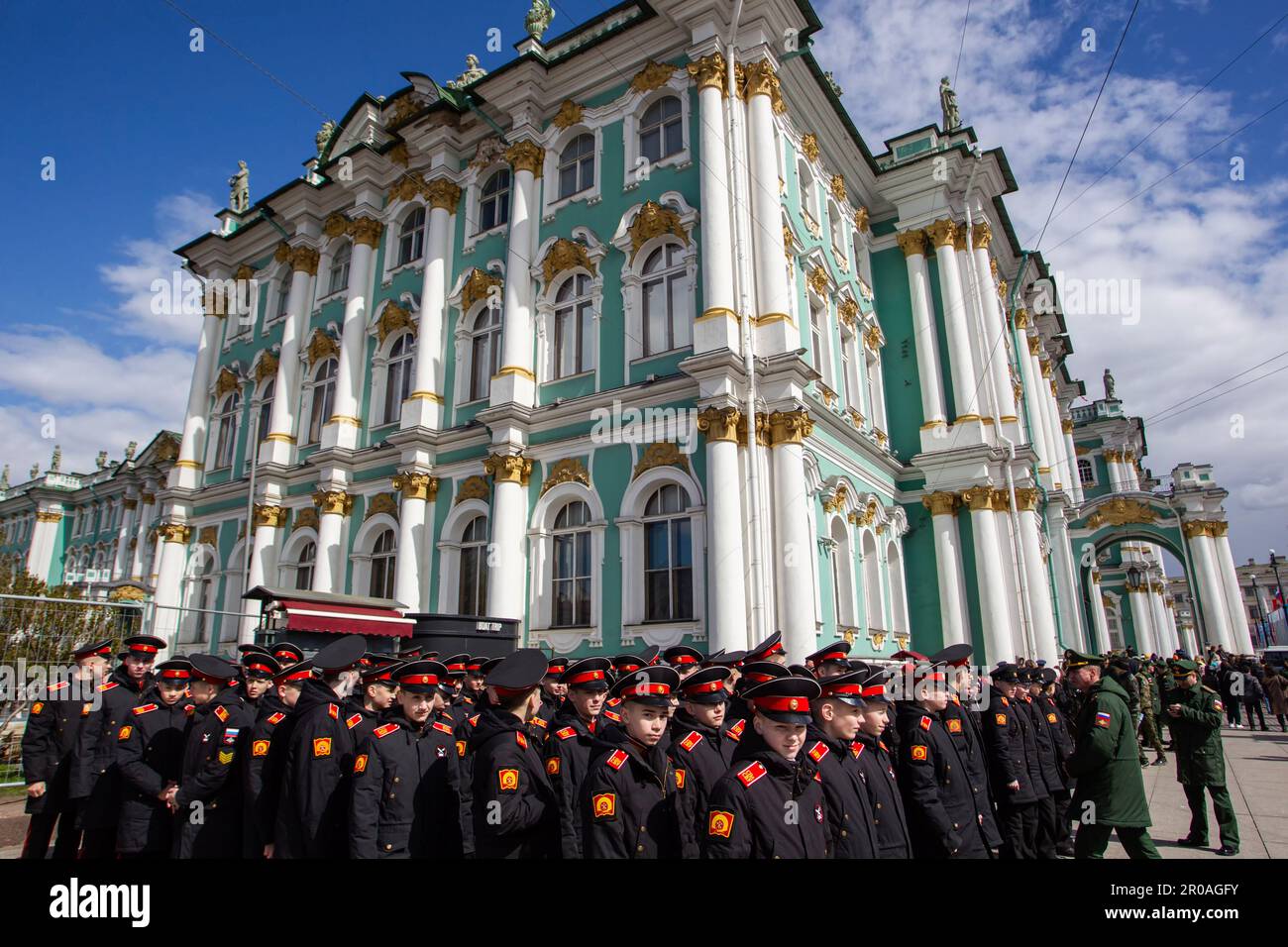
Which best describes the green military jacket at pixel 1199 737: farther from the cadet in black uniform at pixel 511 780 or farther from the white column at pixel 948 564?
the white column at pixel 948 564

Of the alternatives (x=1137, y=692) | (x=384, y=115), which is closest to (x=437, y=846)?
(x=1137, y=692)

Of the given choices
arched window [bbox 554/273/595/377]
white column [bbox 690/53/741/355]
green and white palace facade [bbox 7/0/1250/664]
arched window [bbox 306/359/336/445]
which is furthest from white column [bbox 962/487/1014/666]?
arched window [bbox 306/359/336/445]

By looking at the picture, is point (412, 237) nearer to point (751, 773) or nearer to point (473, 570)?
point (473, 570)

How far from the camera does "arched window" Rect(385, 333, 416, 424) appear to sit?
21453mm

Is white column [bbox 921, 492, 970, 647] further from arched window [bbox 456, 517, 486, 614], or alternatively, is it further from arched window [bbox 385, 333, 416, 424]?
arched window [bbox 385, 333, 416, 424]

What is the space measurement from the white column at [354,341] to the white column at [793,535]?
499 inches

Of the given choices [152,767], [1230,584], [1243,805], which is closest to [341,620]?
[152,767]

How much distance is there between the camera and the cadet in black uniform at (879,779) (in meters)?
4.62

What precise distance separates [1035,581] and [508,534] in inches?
578

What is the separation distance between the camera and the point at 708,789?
441cm

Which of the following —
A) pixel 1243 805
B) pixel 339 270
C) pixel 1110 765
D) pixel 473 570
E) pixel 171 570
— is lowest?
pixel 1243 805

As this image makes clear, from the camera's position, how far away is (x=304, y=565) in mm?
22281

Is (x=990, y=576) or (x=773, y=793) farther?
(x=990, y=576)
